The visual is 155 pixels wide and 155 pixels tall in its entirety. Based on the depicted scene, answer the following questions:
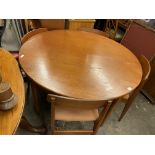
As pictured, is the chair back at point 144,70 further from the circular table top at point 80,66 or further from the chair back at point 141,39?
the chair back at point 141,39

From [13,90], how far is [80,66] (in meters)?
0.62

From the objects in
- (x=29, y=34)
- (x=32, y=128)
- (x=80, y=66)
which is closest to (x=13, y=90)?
(x=80, y=66)

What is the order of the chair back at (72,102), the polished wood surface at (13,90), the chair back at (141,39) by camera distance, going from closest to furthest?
the polished wood surface at (13,90) → the chair back at (72,102) → the chair back at (141,39)

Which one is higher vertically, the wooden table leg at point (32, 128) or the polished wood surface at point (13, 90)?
the polished wood surface at point (13, 90)

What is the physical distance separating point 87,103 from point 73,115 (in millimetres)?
324

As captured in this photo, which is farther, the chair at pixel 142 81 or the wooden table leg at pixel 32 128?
the wooden table leg at pixel 32 128

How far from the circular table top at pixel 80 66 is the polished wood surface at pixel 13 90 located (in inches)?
6.1

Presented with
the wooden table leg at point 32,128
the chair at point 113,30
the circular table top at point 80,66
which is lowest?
the wooden table leg at point 32,128

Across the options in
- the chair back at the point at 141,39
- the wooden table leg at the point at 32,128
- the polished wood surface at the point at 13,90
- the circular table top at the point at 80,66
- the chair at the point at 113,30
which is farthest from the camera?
the chair at the point at 113,30

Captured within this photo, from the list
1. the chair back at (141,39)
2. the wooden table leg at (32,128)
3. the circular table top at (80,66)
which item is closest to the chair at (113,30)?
the chair back at (141,39)

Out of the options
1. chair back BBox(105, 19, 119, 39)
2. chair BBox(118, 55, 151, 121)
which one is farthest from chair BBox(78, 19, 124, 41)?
chair BBox(118, 55, 151, 121)

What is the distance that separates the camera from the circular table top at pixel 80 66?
46.1 inches

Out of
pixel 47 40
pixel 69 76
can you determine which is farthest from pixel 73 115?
pixel 47 40

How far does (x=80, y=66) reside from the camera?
137 centimetres
